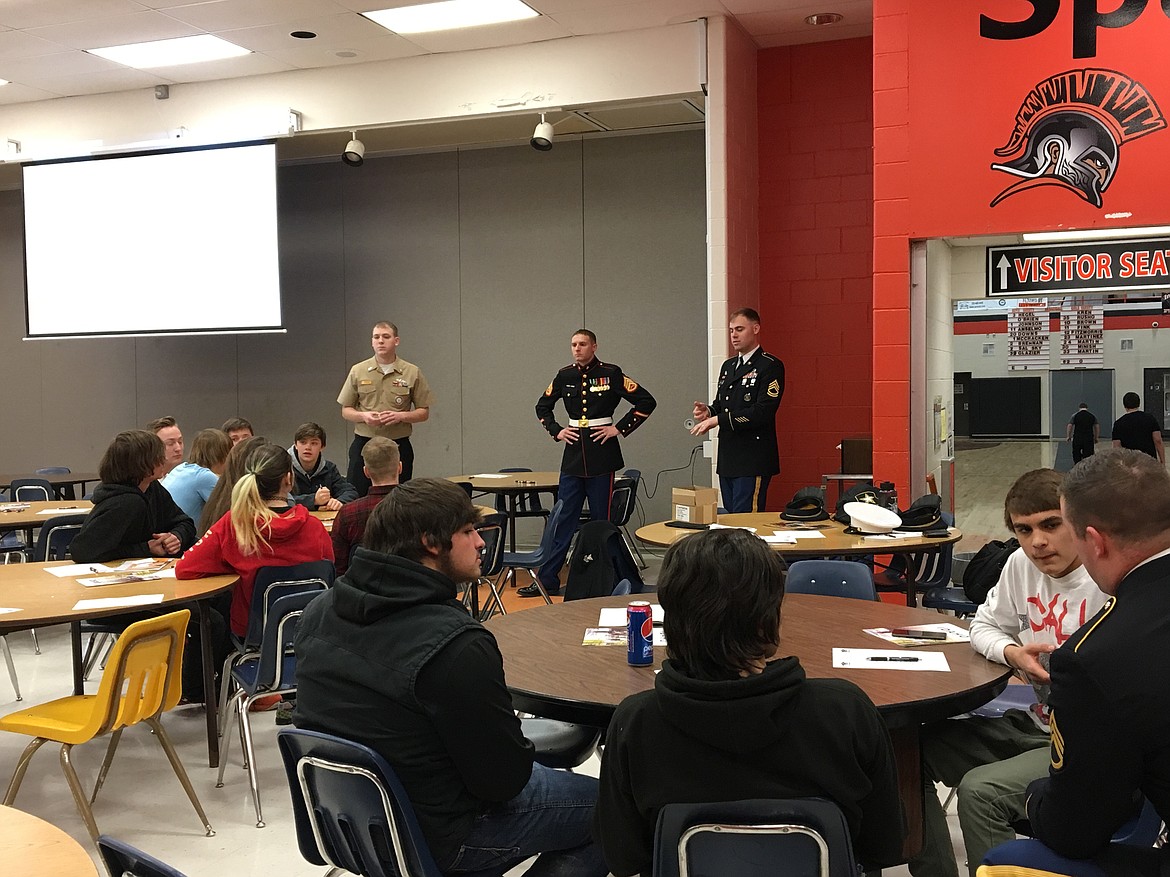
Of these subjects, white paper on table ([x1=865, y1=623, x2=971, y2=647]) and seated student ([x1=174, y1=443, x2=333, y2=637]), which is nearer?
white paper on table ([x1=865, y1=623, x2=971, y2=647])

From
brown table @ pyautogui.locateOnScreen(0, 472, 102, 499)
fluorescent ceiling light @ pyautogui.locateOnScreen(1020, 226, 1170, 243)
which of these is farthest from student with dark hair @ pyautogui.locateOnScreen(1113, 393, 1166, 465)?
brown table @ pyautogui.locateOnScreen(0, 472, 102, 499)

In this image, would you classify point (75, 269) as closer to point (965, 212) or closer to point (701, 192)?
point (701, 192)

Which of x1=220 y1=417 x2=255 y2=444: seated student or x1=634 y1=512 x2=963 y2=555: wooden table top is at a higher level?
x1=220 y1=417 x2=255 y2=444: seated student

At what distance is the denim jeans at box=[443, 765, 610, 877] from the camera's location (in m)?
2.18

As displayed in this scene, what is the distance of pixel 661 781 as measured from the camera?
5.79 ft

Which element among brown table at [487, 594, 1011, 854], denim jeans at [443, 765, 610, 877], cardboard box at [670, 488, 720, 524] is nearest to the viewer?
denim jeans at [443, 765, 610, 877]

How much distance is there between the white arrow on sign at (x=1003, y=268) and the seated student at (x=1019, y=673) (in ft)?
12.1

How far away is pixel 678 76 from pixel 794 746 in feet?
21.2

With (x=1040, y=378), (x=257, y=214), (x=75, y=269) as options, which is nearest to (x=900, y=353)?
(x=1040, y=378)

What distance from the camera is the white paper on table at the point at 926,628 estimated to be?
2.79 meters

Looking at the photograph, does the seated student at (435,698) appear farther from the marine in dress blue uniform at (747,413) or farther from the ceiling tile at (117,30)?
the ceiling tile at (117,30)

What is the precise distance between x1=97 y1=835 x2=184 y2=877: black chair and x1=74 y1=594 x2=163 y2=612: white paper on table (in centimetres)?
226

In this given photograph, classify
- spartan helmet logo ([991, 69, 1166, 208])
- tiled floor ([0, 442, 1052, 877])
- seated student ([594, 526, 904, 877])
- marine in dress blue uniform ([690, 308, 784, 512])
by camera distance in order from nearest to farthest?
seated student ([594, 526, 904, 877]) < tiled floor ([0, 442, 1052, 877]) < spartan helmet logo ([991, 69, 1166, 208]) < marine in dress blue uniform ([690, 308, 784, 512])

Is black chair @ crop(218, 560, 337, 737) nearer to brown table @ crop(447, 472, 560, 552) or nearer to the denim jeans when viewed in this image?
A: the denim jeans
